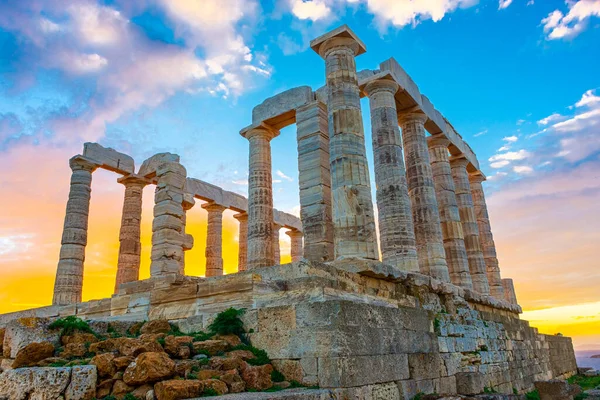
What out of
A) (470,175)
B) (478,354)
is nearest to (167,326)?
(478,354)

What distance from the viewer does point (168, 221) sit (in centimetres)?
1844

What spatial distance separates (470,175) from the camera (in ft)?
90.1

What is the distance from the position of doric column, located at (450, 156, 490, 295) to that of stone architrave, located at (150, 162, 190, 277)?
561 inches

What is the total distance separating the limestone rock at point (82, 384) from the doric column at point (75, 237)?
1800 cm

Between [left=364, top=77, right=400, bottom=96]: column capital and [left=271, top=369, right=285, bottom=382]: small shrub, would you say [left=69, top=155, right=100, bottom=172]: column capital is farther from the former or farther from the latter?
[left=271, top=369, right=285, bottom=382]: small shrub

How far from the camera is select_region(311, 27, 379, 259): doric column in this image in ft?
43.5

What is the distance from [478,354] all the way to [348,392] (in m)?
7.52

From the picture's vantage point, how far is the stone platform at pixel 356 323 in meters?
7.41

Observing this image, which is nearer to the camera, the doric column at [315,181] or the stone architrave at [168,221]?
the doric column at [315,181]

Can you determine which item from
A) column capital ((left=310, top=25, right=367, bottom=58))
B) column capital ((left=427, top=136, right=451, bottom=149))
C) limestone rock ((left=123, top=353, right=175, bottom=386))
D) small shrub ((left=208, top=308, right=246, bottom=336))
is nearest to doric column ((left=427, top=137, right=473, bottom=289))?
column capital ((left=427, top=136, right=451, bottom=149))

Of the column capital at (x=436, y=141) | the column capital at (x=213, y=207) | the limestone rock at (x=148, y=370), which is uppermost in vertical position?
the column capital at (x=436, y=141)

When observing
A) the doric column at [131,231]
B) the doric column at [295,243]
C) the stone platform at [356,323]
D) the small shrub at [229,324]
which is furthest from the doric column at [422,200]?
the doric column at [295,243]

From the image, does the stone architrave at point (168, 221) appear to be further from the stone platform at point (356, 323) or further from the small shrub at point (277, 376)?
the small shrub at point (277, 376)

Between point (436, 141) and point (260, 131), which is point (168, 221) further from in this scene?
point (436, 141)
